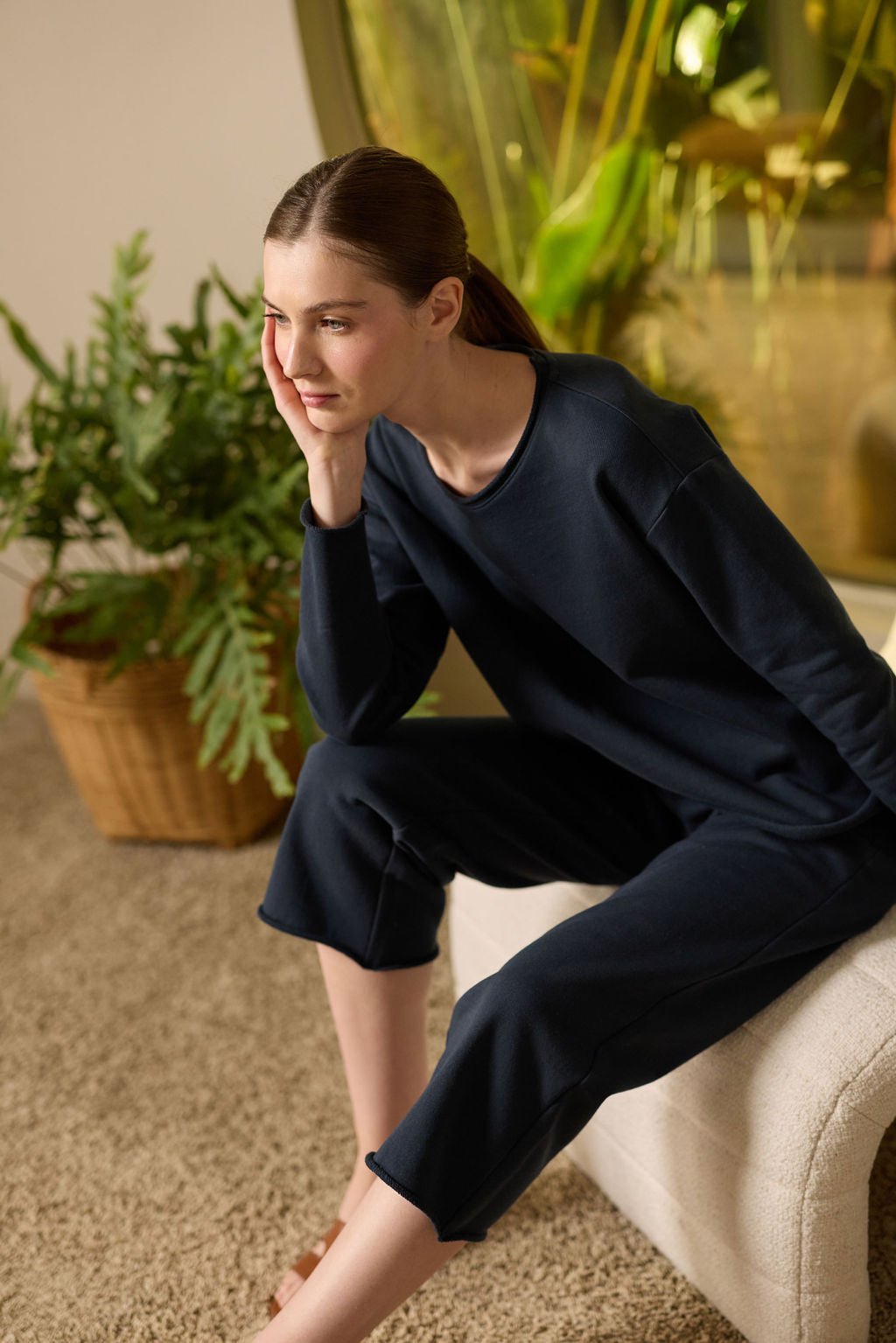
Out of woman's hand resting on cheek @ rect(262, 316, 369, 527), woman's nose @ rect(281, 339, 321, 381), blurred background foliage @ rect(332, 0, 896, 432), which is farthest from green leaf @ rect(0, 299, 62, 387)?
woman's nose @ rect(281, 339, 321, 381)

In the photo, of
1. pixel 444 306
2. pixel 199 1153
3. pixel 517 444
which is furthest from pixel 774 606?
pixel 199 1153

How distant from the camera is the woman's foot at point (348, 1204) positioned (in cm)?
118

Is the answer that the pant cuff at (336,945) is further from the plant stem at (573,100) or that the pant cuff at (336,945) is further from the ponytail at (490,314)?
the plant stem at (573,100)

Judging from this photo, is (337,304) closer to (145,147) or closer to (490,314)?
(490,314)

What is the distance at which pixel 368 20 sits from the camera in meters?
2.07

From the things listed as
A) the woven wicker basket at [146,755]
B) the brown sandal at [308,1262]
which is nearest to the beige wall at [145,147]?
the woven wicker basket at [146,755]

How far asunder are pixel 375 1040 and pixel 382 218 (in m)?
0.73

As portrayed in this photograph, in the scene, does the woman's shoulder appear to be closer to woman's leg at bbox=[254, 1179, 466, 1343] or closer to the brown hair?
the brown hair

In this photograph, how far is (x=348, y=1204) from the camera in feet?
4.05

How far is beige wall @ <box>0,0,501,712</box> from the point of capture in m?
2.05

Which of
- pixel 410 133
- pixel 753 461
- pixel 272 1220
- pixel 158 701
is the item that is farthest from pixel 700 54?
pixel 272 1220

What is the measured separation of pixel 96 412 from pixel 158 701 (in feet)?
1.42

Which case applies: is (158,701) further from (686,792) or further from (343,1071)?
(686,792)

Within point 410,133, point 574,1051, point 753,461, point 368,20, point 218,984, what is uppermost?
point 368,20
